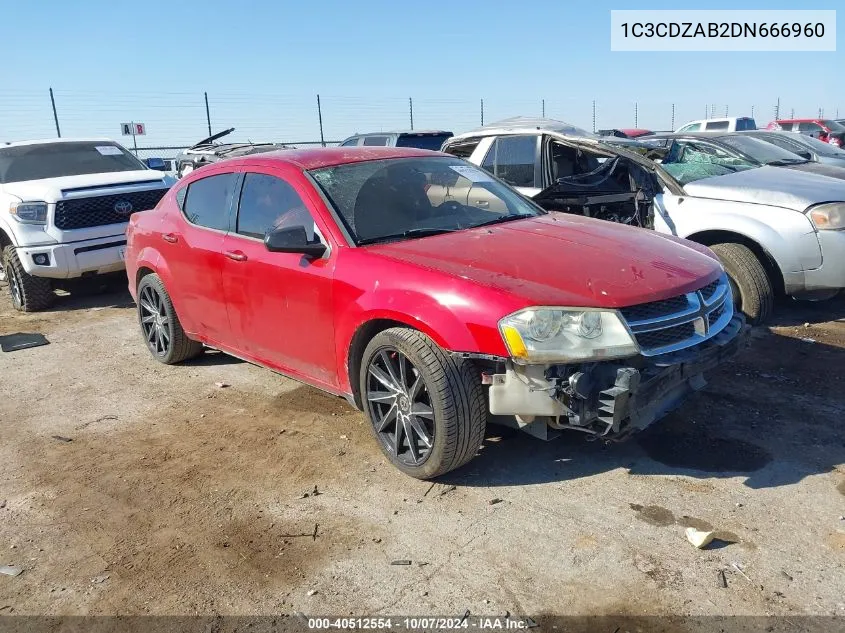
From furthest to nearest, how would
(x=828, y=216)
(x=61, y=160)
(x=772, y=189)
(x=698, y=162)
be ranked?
(x=61, y=160) → (x=698, y=162) → (x=772, y=189) → (x=828, y=216)

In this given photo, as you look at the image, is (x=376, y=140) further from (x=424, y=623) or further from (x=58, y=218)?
(x=424, y=623)

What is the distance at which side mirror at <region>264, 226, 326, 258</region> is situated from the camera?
3832 millimetres

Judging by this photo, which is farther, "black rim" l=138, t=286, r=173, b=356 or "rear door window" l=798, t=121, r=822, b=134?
"rear door window" l=798, t=121, r=822, b=134

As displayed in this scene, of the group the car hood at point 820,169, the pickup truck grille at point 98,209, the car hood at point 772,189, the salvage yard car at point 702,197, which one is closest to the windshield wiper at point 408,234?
the salvage yard car at point 702,197

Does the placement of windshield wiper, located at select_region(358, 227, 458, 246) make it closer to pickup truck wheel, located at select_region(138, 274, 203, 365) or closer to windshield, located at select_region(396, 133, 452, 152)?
A: pickup truck wheel, located at select_region(138, 274, 203, 365)

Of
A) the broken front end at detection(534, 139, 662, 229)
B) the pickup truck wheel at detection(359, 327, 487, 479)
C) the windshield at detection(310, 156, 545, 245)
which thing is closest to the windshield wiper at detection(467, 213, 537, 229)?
the windshield at detection(310, 156, 545, 245)

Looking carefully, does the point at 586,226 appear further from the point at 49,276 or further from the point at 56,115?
the point at 56,115

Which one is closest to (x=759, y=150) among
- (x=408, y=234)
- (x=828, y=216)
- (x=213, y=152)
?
(x=828, y=216)

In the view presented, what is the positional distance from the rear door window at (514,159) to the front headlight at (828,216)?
95.9 inches

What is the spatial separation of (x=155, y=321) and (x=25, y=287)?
3248 millimetres

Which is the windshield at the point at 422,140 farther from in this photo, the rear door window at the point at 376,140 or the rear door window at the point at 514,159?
the rear door window at the point at 514,159

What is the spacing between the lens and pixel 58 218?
7.81m

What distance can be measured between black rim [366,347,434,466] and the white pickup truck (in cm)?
545

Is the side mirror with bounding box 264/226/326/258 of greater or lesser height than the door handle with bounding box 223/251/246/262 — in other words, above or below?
above
